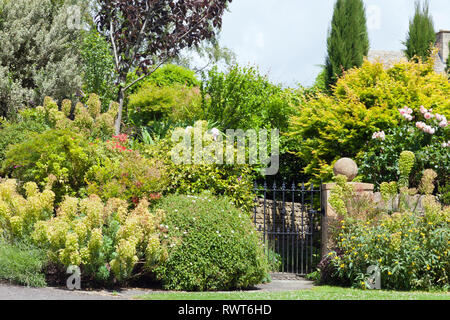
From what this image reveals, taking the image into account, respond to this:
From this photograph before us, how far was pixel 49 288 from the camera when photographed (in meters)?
6.00

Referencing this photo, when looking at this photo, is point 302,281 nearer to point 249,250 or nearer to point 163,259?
point 249,250

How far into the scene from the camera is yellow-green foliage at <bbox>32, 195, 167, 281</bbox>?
6.01 metres

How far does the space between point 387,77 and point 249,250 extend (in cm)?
579

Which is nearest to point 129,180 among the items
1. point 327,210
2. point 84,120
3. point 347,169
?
point 84,120

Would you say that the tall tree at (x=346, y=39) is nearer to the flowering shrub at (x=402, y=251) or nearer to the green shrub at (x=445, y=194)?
the green shrub at (x=445, y=194)

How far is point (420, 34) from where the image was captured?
1525 cm

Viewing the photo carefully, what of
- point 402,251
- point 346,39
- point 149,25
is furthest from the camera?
point 346,39

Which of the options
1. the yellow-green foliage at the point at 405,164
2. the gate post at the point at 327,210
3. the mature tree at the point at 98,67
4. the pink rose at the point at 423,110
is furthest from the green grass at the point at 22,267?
the pink rose at the point at 423,110

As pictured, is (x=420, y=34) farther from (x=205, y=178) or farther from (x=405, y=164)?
(x=205, y=178)

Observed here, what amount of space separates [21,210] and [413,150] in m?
7.07

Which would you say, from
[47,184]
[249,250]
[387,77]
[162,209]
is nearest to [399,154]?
[387,77]

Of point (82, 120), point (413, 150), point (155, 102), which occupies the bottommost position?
point (413, 150)

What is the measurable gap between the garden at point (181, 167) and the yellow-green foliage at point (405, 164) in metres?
0.03

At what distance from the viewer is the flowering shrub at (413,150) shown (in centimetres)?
906
